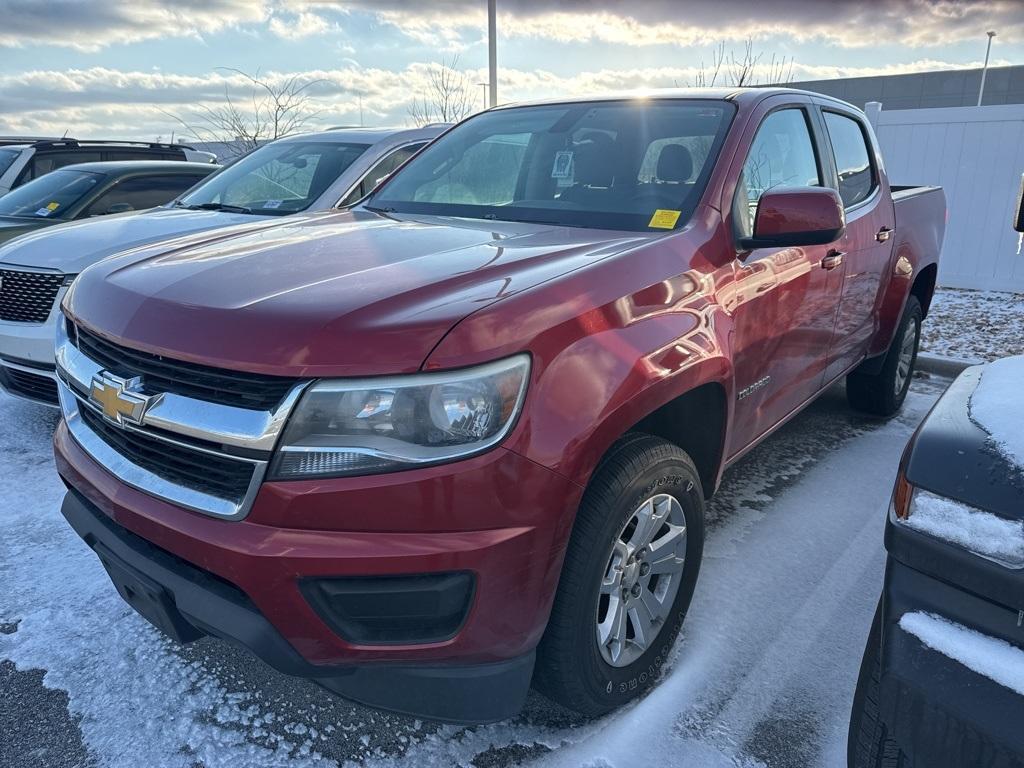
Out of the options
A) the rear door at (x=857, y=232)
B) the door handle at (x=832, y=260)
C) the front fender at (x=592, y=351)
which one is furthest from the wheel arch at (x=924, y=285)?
the front fender at (x=592, y=351)

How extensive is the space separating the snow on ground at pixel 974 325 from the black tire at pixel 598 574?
16.0 feet

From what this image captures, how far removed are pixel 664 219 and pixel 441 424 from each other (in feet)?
4.18

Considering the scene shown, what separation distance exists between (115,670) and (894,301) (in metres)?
4.13

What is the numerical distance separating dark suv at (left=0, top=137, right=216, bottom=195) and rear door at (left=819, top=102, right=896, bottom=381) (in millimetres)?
7621

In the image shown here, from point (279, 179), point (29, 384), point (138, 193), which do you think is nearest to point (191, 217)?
point (279, 179)

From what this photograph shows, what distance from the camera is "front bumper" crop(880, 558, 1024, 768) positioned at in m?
1.34

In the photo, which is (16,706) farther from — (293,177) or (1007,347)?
(1007,347)

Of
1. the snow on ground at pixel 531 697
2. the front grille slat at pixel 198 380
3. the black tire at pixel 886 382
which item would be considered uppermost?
the front grille slat at pixel 198 380

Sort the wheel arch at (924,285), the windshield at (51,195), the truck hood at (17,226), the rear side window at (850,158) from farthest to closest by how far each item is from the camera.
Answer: the windshield at (51,195) < the truck hood at (17,226) < the wheel arch at (924,285) < the rear side window at (850,158)

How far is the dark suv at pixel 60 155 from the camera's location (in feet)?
26.8

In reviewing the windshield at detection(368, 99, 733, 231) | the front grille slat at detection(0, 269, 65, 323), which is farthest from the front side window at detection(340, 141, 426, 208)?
the front grille slat at detection(0, 269, 65, 323)

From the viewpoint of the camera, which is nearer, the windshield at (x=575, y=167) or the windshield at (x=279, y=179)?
the windshield at (x=575, y=167)

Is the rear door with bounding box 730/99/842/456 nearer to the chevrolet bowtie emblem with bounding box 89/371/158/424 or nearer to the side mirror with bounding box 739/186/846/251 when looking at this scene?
the side mirror with bounding box 739/186/846/251

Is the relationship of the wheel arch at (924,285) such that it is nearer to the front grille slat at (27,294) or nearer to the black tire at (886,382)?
the black tire at (886,382)
